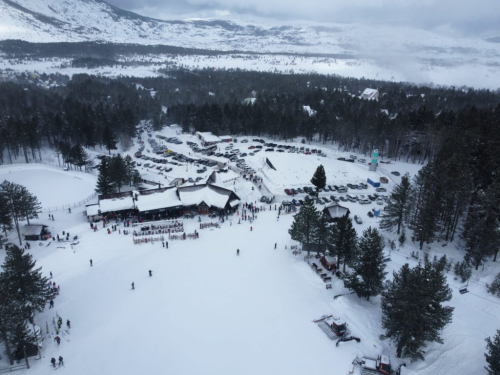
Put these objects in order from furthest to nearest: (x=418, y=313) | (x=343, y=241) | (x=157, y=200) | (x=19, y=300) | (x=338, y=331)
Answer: (x=157, y=200) → (x=343, y=241) → (x=19, y=300) → (x=338, y=331) → (x=418, y=313)

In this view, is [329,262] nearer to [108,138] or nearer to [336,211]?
[336,211]

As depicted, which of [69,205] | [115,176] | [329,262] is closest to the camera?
[329,262]

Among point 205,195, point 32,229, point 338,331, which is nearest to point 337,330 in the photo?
point 338,331

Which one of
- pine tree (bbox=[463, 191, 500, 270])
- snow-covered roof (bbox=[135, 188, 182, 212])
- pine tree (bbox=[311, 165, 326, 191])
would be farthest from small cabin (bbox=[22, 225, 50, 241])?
pine tree (bbox=[463, 191, 500, 270])

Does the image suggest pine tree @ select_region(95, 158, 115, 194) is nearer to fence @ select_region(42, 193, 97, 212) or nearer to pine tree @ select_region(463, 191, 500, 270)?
fence @ select_region(42, 193, 97, 212)

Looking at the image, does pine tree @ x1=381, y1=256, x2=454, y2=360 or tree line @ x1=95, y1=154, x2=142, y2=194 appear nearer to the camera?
pine tree @ x1=381, y1=256, x2=454, y2=360

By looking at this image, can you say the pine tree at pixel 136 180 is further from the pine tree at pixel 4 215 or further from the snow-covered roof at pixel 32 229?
the pine tree at pixel 4 215
